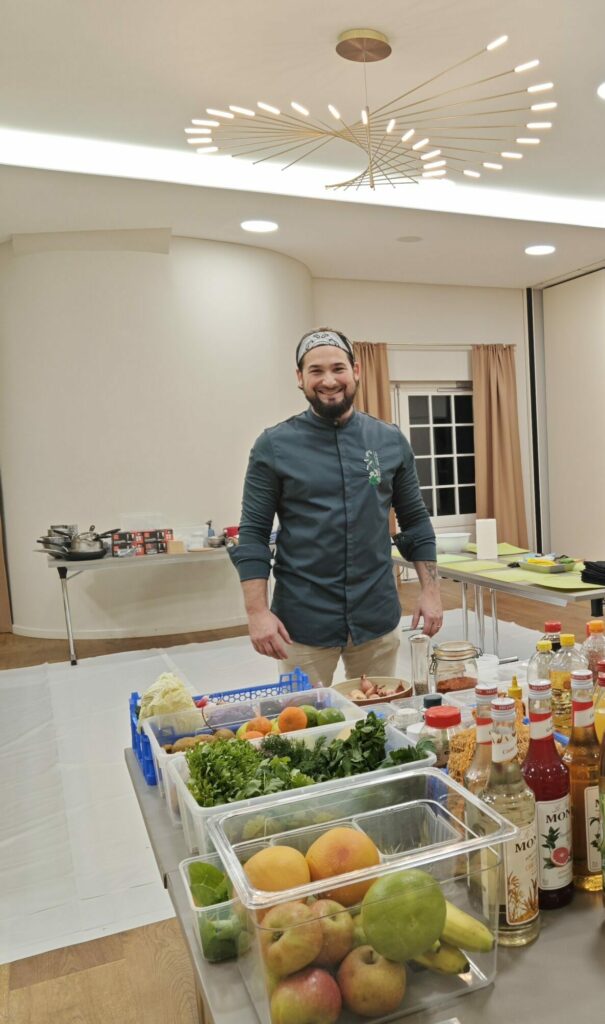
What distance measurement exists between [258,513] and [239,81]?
2.74 m

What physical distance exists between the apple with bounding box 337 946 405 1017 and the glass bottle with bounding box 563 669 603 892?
1.05 ft

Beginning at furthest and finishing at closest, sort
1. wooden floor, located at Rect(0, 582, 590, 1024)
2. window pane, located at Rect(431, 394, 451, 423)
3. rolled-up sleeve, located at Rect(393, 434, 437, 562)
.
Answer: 1. window pane, located at Rect(431, 394, 451, 423)
2. rolled-up sleeve, located at Rect(393, 434, 437, 562)
3. wooden floor, located at Rect(0, 582, 590, 1024)

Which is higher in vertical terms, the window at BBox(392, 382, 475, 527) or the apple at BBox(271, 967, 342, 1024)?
the window at BBox(392, 382, 475, 527)

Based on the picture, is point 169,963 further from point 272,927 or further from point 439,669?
point 272,927

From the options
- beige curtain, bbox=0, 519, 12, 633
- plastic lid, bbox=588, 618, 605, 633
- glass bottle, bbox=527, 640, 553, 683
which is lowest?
beige curtain, bbox=0, 519, 12, 633

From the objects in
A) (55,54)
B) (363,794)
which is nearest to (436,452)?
(55,54)

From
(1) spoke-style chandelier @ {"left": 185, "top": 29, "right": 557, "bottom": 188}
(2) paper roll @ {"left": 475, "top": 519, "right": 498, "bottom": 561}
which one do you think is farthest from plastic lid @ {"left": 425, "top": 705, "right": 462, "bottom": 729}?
(2) paper roll @ {"left": 475, "top": 519, "right": 498, "bottom": 561}

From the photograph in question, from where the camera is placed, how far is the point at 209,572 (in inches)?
240

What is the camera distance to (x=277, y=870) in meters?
0.77

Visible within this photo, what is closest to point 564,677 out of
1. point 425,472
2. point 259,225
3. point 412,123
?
point 412,123

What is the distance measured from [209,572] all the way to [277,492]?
4153 mm

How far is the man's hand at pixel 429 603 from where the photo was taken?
6.65 feet

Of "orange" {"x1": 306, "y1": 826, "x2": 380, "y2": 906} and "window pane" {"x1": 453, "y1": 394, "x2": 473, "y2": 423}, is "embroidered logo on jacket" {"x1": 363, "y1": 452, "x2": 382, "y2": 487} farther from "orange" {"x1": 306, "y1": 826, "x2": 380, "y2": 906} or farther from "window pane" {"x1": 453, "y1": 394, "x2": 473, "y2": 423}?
"window pane" {"x1": 453, "y1": 394, "x2": 473, "y2": 423}

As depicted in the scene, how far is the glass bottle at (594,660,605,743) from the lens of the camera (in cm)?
97
